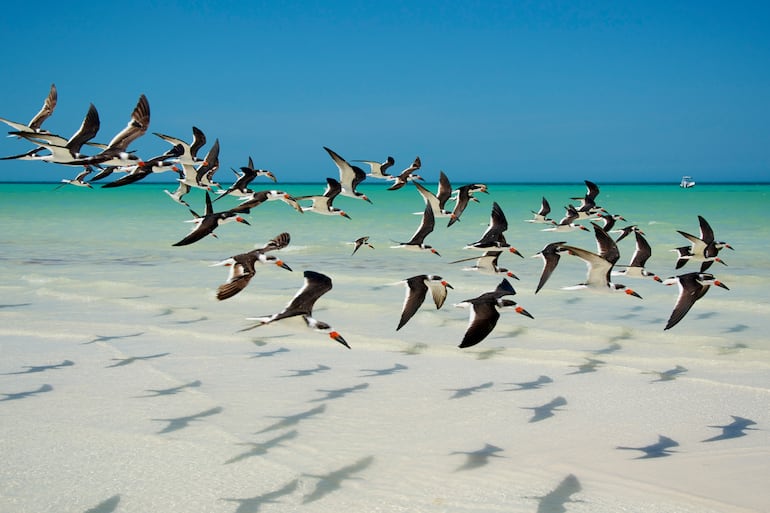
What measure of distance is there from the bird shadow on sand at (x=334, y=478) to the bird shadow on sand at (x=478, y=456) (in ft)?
3.09

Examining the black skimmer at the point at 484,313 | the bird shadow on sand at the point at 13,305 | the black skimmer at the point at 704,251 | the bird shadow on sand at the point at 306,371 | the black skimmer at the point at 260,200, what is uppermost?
the black skimmer at the point at 260,200

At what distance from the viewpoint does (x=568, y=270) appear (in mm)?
22031

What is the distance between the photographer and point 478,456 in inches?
317

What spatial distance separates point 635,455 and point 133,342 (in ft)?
27.4

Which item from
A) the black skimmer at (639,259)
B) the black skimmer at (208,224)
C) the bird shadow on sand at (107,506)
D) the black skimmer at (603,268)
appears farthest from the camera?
the black skimmer at (639,259)

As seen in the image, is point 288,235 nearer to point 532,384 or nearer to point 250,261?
point 250,261

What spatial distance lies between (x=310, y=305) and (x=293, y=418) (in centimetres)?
160

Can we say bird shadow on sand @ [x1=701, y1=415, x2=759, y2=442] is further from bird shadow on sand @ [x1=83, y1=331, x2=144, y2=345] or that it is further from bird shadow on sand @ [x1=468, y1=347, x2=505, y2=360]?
bird shadow on sand @ [x1=83, y1=331, x2=144, y2=345]

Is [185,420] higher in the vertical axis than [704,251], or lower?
lower

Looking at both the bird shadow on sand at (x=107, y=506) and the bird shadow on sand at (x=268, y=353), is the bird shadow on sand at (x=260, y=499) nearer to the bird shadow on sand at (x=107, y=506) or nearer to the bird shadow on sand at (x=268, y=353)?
the bird shadow on sand at (x=107, y=506)

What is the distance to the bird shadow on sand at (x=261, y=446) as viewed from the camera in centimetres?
798

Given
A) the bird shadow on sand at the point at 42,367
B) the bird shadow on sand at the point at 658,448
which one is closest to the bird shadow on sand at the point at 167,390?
the bird shadow on sand at the point at 42,367

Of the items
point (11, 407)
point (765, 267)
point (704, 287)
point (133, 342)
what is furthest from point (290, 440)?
point (765, 267)

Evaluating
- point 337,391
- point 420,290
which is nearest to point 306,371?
point 337,391
